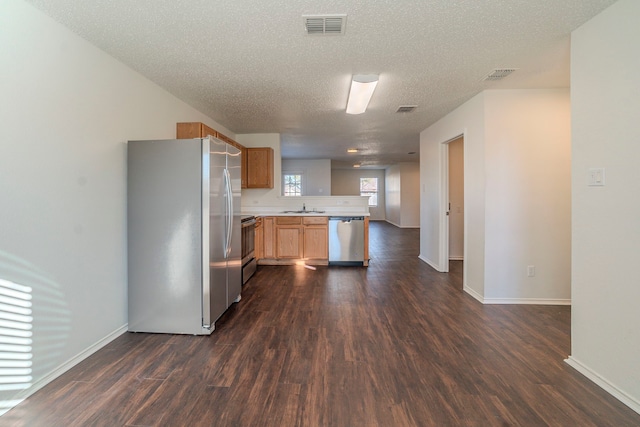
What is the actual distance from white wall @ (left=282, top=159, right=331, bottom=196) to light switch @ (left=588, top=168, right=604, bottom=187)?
25.9 feet

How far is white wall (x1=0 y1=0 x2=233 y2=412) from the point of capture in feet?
5.86

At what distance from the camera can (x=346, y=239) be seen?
5301 mm

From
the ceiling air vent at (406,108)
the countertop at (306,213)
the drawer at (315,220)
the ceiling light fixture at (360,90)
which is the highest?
the ceiling air vent at (406,108)

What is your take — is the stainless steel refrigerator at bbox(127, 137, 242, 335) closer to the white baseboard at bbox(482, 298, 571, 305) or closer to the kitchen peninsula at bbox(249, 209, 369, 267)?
the kitchen peninsula at bbox(249, 209, 369, 267)

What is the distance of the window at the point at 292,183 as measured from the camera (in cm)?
994

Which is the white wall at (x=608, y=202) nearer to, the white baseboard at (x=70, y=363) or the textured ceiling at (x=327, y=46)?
the textured ceiling at (x=327, y=46)

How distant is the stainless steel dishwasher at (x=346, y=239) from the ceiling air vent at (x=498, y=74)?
9.49ft

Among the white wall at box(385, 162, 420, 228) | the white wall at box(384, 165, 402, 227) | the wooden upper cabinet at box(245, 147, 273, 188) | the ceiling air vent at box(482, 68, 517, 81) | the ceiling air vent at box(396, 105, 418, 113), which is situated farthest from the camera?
the white wall at box(384, 165, 402, 227)

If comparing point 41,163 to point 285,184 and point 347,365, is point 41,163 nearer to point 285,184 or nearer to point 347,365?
point 347,365

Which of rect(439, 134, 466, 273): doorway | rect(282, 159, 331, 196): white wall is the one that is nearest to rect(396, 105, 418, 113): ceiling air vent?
rect(439, 134, 466, 273): doorway

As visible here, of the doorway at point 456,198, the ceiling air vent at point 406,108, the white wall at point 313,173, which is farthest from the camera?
the white wall at point 313,173

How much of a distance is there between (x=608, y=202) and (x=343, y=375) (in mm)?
2062

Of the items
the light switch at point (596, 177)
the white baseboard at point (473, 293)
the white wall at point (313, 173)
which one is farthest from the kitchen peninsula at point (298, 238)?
the white wall at point (313, 173)

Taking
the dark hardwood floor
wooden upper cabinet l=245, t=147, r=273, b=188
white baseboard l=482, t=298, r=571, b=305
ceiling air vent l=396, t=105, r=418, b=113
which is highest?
ceiling air vent l=396, t=105, r=418, b=113
